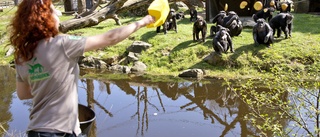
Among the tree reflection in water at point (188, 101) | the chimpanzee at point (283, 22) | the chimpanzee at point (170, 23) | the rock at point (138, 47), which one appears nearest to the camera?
the tree reflection in water at point (188, 101)

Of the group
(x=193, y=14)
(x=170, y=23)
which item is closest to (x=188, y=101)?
(x=170, y=23)

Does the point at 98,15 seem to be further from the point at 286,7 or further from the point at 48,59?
the point at 48,59

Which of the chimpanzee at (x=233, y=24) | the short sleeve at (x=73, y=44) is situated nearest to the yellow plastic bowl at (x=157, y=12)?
the short sleeve at (x=73, y=44)

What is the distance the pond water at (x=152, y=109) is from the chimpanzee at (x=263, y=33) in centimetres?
183

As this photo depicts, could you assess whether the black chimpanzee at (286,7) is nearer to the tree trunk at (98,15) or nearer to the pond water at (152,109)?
the pond water at (152,109)

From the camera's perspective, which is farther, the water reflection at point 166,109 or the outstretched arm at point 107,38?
the water reflection at point 166,109

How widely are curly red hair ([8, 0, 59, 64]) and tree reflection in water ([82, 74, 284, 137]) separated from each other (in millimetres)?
3579

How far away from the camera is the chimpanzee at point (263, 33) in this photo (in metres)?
9.20

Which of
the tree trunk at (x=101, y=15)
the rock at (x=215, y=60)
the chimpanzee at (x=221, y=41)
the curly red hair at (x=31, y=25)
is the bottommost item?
the rock at (x=215, y=60)

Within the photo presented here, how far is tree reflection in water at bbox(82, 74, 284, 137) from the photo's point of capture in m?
5.62

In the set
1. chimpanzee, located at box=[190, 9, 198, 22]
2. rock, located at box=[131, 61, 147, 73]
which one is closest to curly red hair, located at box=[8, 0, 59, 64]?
rock, located at box=[131, 61, 147, 73]

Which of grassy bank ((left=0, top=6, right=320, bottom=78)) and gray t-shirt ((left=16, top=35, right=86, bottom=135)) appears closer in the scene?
gray t-shirt ((left=16, top=35, right=86, bottom=135))

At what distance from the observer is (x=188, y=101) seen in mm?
7121

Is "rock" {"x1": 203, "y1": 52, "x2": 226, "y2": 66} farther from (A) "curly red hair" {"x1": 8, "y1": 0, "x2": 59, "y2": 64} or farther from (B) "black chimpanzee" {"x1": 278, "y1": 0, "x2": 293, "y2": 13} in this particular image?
(A) "curly red hair" {"x1": 8, "y1": 0, "x2": 59, "y2": 64}
